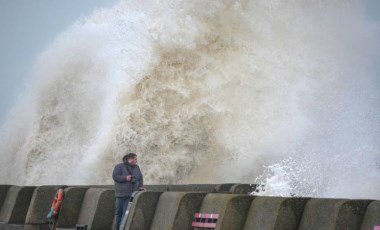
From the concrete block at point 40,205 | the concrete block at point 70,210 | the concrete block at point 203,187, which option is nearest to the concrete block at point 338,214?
the concrete block at point 70,210

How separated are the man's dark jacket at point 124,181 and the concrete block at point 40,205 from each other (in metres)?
2.23

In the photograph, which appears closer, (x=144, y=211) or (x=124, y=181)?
(x=144, y=211)

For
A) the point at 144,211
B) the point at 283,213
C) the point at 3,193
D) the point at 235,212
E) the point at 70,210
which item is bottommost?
the point at 283,213

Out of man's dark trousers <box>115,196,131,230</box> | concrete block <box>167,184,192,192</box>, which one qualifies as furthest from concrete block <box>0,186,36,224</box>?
man's dark trousers <box>115,196,131,230</box>

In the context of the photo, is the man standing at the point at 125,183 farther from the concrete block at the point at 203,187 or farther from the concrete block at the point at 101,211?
the concrete block at the point at 203,187

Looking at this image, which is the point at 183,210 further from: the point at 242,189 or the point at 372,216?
the point at 372,216

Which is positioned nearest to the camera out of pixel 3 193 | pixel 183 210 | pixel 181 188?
pixel 183 210

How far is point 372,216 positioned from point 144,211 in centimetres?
368

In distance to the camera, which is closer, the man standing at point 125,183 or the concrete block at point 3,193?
the man standing at point 125,183

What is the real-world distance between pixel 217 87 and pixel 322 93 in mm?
3004

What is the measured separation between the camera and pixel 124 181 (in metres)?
11.4

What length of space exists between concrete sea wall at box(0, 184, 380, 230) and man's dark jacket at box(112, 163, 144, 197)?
1.85ft

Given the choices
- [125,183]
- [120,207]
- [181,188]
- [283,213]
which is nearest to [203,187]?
[181,188]

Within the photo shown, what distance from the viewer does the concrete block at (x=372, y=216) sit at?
7105mm
